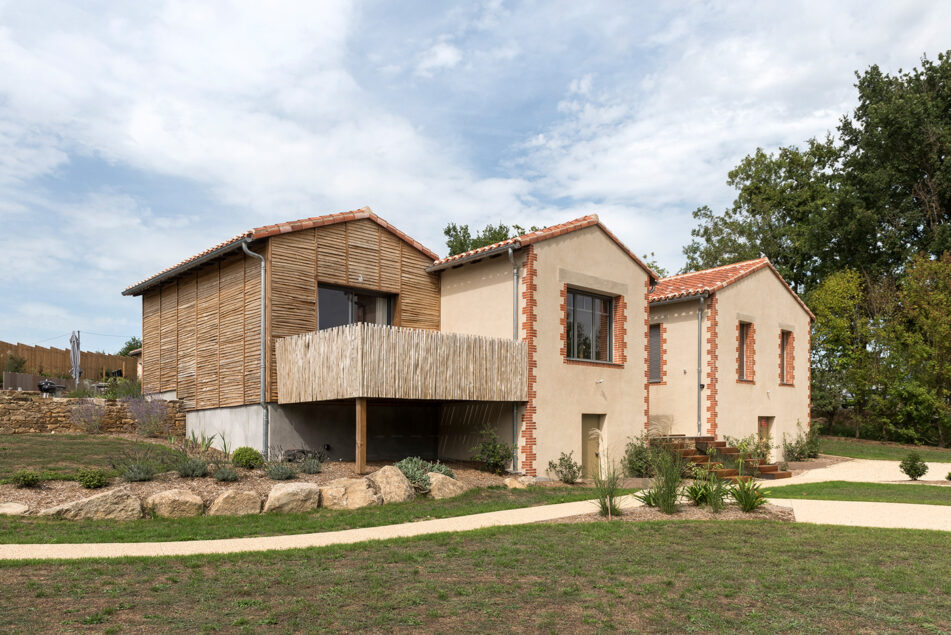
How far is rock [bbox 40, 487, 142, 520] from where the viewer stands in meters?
11.2

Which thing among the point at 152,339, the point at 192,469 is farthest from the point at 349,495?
the point at 152,339

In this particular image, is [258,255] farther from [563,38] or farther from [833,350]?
[833,350]

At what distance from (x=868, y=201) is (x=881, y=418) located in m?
12.1

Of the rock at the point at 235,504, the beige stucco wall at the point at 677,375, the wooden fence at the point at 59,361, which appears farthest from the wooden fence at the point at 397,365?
the wooden fence at the point at 59,361

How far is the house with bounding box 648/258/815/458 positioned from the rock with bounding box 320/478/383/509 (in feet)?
41.4

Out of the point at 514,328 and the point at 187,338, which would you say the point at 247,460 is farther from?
the point at 187,338

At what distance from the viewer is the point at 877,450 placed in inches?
1120

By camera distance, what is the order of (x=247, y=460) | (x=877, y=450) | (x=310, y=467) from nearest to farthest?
1. (x=310, y=467)
2. (x=247, y=460)
3. (x=877, y=450)

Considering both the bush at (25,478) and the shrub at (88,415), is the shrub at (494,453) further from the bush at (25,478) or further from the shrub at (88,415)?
the shrub at (88,415)

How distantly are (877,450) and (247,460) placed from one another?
24.1 metres

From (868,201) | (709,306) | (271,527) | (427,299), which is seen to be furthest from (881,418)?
(271,527)

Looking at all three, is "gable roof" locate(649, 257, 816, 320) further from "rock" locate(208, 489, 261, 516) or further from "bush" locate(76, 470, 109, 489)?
"bush" locate(76, 470, 109, 489)

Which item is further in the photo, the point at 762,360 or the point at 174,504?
the point at 762,360

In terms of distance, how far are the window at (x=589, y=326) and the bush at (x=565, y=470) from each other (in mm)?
2733
